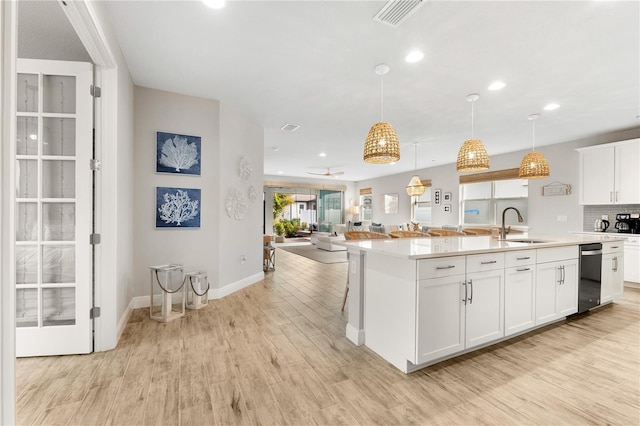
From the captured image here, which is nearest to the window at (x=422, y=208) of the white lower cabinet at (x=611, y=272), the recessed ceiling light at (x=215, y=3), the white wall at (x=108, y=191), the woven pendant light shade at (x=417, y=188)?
the woven pendant light shade at (x=417, y=188)

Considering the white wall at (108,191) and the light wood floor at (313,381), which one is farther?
the white wall at (108,191)

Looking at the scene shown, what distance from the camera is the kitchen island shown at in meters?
2.00

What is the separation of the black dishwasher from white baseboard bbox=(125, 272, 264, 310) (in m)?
4.28

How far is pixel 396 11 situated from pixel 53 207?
3066 millimetres

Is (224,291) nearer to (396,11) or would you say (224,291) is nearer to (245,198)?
(245,198)

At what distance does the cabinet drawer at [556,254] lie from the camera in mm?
2684

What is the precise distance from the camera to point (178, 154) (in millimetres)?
3561

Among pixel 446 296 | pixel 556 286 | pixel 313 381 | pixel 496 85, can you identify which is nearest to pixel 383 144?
pixel 446 296

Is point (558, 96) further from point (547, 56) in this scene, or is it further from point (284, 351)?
point (284, 351)

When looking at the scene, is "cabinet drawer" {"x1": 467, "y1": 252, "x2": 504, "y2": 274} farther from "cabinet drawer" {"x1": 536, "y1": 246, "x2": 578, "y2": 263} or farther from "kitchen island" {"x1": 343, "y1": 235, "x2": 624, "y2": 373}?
"cabinet drawer" {"x1": 536, "y1": 246, "x2": 578, "y2": 263}

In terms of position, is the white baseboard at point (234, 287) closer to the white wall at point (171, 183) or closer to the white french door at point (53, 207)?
the white wall at point (171, 183)

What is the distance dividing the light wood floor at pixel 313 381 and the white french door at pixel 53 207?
0.25 metres

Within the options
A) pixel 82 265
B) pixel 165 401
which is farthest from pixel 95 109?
pixel 165 401

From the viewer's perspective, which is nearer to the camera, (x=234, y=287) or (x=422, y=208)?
(x=234, y=287)
